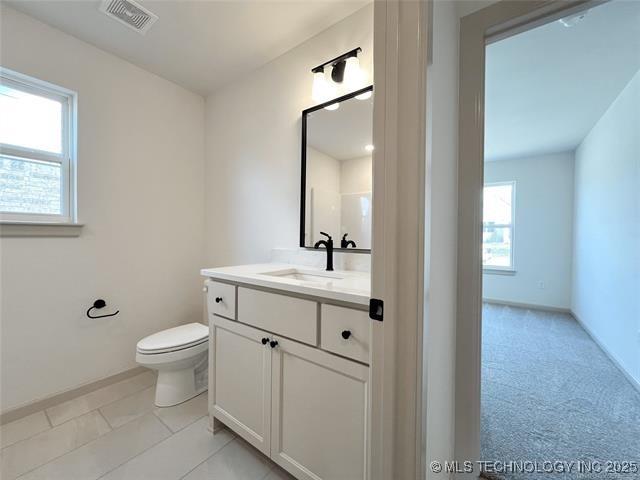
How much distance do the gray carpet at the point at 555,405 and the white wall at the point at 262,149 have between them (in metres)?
1.70

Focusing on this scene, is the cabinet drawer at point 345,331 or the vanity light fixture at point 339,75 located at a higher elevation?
the vanity light fixture at point 339,75

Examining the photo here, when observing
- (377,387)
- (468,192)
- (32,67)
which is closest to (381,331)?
(377,387)

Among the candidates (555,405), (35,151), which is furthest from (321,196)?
(555,405)

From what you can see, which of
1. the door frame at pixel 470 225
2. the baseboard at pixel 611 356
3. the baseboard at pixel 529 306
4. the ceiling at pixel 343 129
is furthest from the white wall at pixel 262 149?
the baseboard at pixel 529 306

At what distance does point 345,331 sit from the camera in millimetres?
938

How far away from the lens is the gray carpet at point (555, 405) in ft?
4.48

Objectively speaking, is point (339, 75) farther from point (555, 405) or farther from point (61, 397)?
point (61, 397)

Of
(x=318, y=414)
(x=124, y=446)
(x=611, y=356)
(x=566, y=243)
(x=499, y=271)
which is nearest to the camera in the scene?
(x=318, y=414)

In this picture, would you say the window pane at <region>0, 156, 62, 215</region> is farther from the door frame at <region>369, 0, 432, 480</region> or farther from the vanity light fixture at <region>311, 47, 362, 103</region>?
the door frame at <region>369, 0, 432, 480</region>

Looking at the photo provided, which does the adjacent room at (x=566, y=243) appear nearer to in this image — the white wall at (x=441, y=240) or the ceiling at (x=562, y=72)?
the ceiling at (x=562, y=72)

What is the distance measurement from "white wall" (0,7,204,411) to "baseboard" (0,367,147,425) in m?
0.03

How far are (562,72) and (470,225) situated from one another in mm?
2056

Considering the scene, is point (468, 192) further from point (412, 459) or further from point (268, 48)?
point (268, 48)

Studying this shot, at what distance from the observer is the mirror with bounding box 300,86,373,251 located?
155cm
